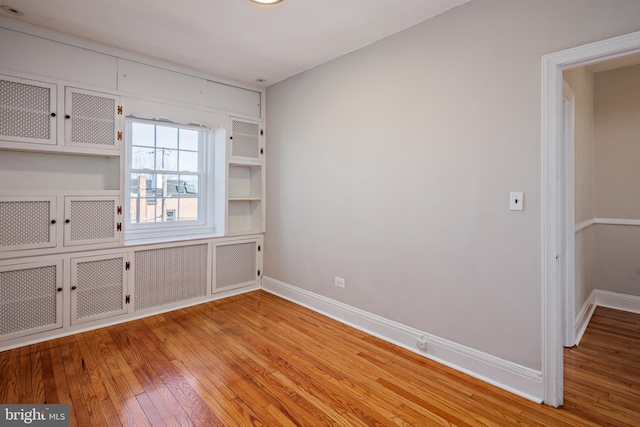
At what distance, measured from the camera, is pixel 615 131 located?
359cm

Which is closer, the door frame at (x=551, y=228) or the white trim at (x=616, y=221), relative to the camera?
the door frame at (x=551, y=228)

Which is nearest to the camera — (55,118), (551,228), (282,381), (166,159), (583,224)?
(551,228)

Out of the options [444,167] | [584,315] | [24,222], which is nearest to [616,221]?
[584,315]

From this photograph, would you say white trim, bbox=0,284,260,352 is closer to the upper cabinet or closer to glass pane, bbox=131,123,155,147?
the upper cabinet

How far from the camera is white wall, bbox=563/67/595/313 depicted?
292cm

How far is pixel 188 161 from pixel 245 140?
2.40ft

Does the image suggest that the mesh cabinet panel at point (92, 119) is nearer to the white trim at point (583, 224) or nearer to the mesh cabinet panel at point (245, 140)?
the mesh cabinet panel at point (245, 140)

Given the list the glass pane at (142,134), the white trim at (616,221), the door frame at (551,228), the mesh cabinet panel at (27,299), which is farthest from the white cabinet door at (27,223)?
the white trim at (616,221)

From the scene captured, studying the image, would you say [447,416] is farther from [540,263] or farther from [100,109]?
[100,109]

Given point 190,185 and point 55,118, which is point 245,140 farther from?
point 55,118

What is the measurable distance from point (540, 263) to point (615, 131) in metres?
2.71

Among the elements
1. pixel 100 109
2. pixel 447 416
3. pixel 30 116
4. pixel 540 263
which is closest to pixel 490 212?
pixel 540 263

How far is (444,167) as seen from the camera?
8.17ft

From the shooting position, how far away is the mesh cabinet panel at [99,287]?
9.77 feet
